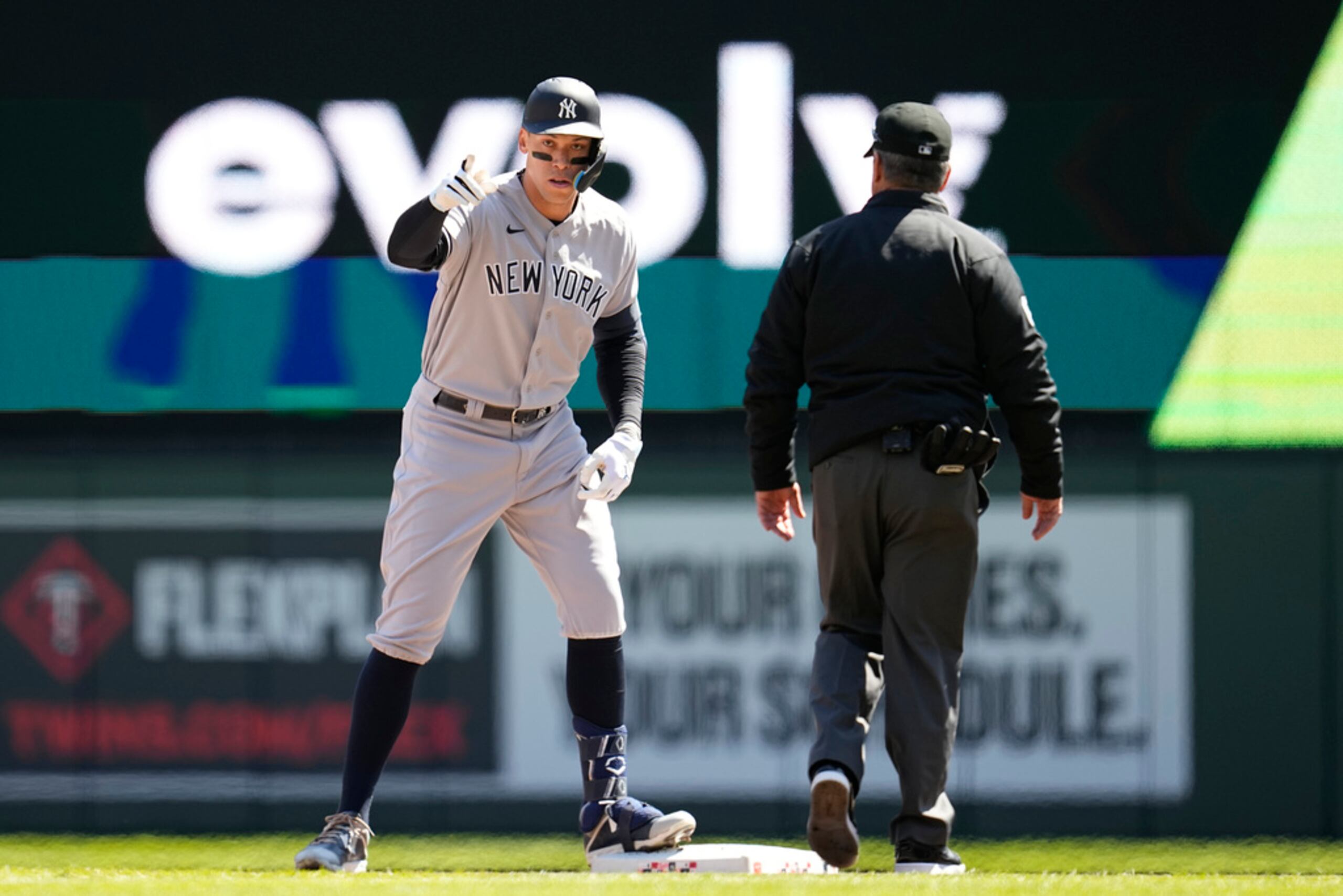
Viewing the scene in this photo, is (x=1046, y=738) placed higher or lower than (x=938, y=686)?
lower

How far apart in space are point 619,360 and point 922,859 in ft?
4.62

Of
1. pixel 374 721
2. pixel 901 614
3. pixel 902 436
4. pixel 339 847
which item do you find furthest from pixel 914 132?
pixel 339 847

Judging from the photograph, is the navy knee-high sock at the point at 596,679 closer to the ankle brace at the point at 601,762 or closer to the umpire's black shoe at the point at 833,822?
the ankle brace at the point at 601,762

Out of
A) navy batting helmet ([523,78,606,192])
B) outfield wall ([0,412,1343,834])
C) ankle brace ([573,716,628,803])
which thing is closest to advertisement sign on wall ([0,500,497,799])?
outfield wall ([0,412,1343,834])

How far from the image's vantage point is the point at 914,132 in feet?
13.3

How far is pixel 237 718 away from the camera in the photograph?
7973 millimetres

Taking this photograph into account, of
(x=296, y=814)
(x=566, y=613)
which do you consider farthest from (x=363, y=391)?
(x=566, y=613)

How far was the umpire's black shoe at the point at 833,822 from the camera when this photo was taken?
374cm

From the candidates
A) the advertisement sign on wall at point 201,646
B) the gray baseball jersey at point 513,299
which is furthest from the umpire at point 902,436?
the advertisement sign on wall at point 201,646

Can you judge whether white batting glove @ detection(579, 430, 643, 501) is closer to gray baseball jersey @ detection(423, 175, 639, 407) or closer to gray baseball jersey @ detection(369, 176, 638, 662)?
gray baseball jersey @ detection(369, 176, 638, 662)

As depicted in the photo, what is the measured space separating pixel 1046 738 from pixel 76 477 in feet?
14.2

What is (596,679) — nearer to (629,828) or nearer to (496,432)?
(629,828)

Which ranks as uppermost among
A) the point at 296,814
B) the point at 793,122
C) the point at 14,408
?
the point at 793,122

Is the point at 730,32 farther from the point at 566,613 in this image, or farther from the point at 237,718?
the point at 566,613
